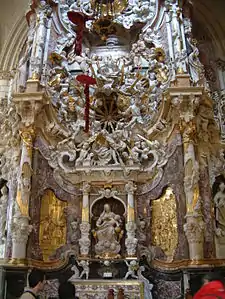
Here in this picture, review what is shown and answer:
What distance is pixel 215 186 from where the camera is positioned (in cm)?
1170

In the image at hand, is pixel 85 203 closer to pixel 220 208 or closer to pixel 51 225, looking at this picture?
pixel 51 225

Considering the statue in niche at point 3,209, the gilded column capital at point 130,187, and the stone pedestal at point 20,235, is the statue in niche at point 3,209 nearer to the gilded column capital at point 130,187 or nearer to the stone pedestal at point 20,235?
the stone pedestal at point 20,235

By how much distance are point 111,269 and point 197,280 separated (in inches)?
91.9

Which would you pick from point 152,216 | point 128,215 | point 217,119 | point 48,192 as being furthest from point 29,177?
point 217,119

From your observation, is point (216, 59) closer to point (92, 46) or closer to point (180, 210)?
point (92, 46)

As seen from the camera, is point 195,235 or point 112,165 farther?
point 112,165

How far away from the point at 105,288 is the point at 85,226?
5.87ft

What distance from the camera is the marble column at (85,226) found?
1093cm

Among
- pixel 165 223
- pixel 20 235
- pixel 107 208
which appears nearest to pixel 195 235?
pixel 165 223

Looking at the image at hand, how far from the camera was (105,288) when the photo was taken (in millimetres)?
10156

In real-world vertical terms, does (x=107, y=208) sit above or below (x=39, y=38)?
below

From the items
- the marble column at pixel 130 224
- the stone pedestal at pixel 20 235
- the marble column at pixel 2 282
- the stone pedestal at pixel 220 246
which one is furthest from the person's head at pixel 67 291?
the stone pedestal at pixel 220 246

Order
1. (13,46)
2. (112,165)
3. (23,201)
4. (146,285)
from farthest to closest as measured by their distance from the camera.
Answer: (13,46) < (112,165) < (23,201) < (146,285)

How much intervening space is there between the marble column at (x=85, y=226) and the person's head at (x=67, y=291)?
87cm
